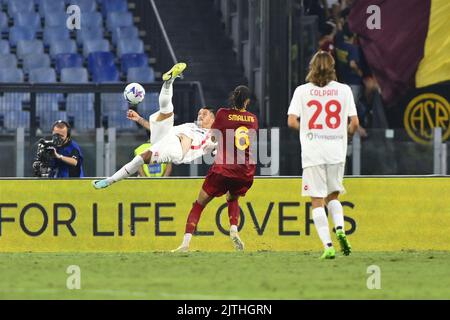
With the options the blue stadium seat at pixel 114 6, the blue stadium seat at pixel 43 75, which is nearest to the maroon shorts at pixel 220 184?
the blue stadium seat at pixel 43 75

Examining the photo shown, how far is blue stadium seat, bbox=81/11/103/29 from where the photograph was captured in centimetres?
2825

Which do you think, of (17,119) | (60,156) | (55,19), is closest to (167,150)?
(60,156)

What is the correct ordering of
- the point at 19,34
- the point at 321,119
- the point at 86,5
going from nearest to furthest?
the point at 321,119 → the point at 19,34 → the point at 86,5

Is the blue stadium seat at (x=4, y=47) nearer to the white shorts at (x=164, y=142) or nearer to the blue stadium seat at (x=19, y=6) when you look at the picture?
the blue stadium seat at (x=19, y=6)

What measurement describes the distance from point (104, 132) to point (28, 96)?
2.59 m

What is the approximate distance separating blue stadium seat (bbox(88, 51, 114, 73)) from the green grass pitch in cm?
1127

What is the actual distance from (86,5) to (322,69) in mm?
14520

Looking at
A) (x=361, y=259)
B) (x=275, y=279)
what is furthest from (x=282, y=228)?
(x=275, y=279)

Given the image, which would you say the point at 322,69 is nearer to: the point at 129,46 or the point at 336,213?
the point at 336,213

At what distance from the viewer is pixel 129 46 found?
2798cm

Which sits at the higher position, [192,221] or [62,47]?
[62,47]
